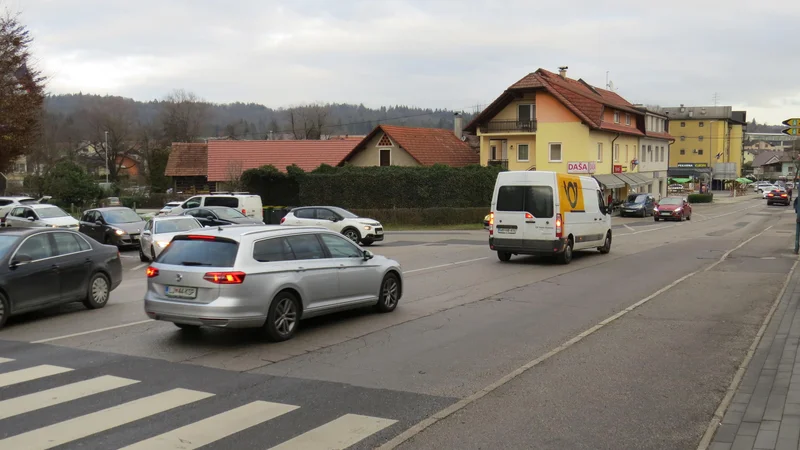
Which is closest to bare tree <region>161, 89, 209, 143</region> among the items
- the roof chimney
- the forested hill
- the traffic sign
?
the forested hill

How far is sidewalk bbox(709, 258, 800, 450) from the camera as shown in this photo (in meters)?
5.67

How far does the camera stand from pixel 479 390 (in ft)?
23.8

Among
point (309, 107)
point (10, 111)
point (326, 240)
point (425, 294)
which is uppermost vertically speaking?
point (309, 107)

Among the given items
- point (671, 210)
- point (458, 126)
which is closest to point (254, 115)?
point (458, 126)

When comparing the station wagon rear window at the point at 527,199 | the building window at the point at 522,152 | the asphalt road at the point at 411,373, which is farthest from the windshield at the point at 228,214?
the building window at the point at 522,152

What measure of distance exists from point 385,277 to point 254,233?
2.81 metres

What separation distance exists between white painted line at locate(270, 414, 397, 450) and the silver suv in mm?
3129

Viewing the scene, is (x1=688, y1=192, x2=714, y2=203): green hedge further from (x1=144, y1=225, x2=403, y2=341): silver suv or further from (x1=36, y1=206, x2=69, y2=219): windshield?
(x1=144, y1=225, x2=403, y2=341): silver suv

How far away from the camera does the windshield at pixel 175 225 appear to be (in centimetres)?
2270

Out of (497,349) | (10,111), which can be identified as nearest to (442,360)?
(497,349)

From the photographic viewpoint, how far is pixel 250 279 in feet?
29.7

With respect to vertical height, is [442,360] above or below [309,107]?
below

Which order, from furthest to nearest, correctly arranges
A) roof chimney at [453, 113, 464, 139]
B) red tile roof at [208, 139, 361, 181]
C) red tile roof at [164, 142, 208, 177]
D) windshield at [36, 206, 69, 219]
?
red tile roof at [164, 142, 208, 177] < roof chimney at [453, 113, 464, 139] < red tile roof at [208, 139, 361, 181] < windshield at [36, 206, 69, 219]

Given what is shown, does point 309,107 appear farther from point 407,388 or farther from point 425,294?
point 407,388
